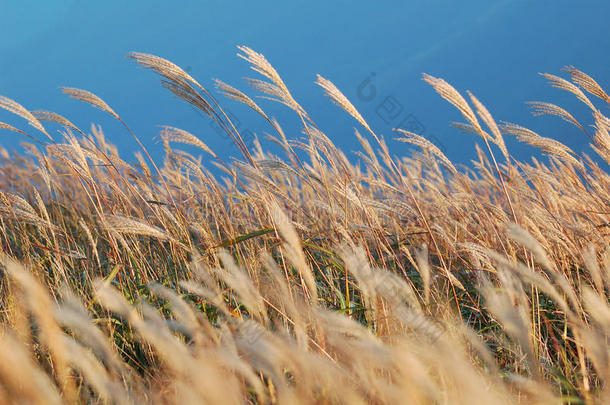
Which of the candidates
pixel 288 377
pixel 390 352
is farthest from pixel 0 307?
pixel 390 352

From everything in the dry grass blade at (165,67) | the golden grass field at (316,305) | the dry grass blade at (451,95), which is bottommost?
the golden grass field at (316,305)

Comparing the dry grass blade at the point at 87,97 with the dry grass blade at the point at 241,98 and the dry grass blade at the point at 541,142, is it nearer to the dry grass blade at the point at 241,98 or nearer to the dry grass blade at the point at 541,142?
the dry grass blade at the point at 241,98

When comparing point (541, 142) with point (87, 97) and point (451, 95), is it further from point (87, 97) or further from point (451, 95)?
point (87, 97)

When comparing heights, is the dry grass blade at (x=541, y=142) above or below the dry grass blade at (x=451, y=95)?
below

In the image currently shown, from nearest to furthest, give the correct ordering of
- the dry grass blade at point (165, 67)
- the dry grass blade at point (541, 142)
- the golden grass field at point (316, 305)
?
the golden grass field at point (316, 305) → the dry grass blade at point (165, 67) → the dry grass blade at point (541, 142)

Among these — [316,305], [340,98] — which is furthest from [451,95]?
[316,305]

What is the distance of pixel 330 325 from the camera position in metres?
0.91

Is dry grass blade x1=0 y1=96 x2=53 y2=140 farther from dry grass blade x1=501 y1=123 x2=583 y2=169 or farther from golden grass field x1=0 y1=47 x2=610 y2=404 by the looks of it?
dry grass blade x1=501 y1=123 x2=583 y2=169

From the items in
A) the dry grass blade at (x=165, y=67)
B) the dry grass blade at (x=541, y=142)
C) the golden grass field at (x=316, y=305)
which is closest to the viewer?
the golden grass field at (x=316, y=305)

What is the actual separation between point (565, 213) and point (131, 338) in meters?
2.27

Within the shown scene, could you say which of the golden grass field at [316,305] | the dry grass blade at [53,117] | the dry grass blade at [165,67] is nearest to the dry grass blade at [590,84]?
the golden grass field at [316,305]

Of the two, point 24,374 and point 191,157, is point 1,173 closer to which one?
point 191,157

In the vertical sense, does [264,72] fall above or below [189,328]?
above

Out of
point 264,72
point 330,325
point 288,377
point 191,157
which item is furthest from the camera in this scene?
point 191,157
